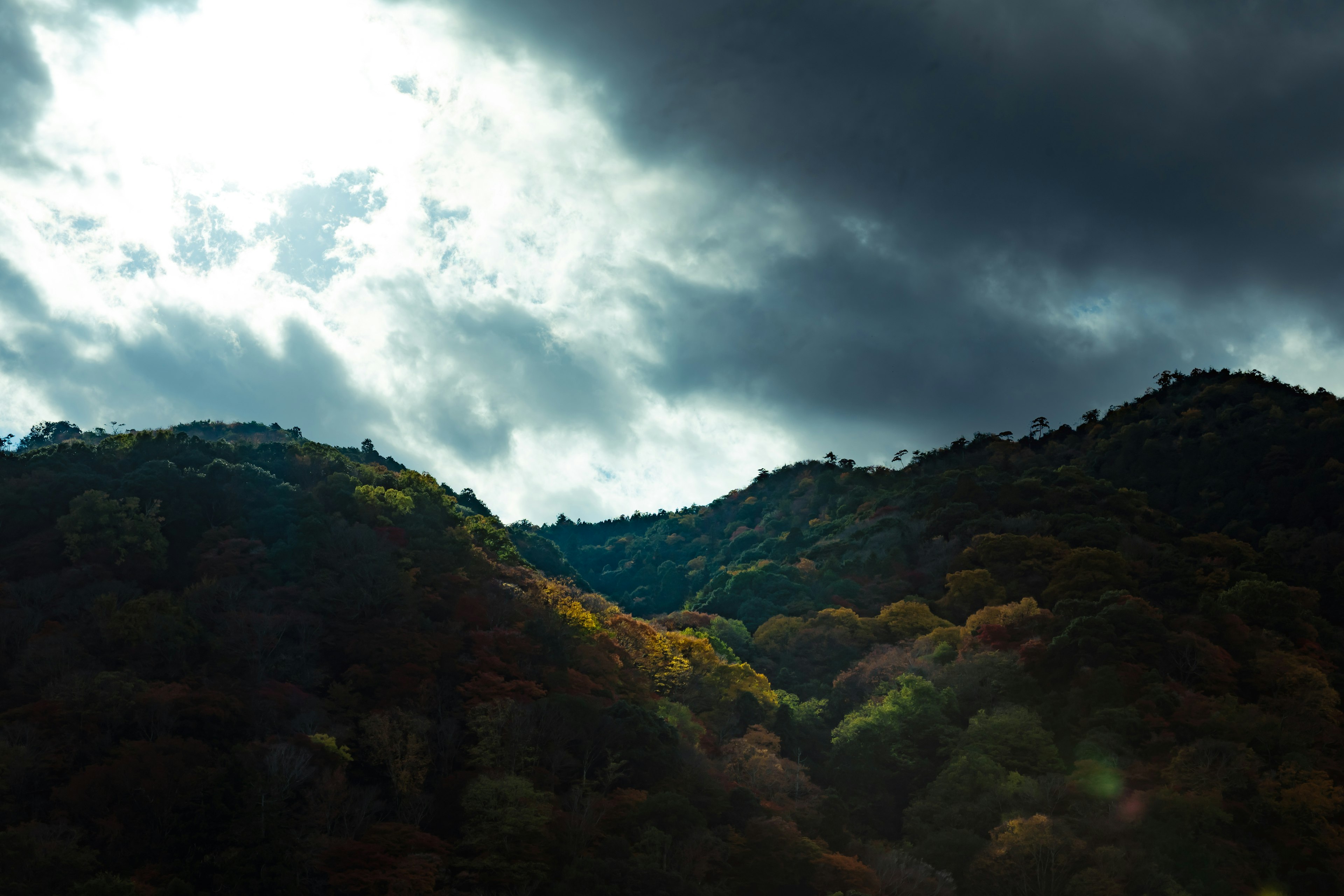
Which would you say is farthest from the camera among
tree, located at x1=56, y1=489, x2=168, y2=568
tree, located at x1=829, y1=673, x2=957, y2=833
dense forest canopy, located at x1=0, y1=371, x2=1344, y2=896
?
tree, located at x1=829, y1=673, x2=957, y2=833

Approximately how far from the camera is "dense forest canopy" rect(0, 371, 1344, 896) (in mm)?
36438

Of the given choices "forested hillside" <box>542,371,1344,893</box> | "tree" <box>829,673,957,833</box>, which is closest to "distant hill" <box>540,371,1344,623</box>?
"forested hillside" <box>542,371,1344,893</box>

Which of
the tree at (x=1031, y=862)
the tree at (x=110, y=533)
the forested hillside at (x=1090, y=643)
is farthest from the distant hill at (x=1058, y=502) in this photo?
the tree at (x=110, y=533)

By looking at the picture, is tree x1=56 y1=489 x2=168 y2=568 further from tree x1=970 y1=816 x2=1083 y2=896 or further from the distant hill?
the distant hill

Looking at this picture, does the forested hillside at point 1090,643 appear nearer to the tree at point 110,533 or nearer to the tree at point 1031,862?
the tree at point 1031,862

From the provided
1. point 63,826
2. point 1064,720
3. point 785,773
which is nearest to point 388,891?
point 63,826

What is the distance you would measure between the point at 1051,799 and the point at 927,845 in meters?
7.66

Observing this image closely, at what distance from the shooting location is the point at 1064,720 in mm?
58562

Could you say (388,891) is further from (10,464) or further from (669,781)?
(10,464)

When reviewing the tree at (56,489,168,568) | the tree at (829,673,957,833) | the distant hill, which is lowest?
the tree at (829,673,957,833)

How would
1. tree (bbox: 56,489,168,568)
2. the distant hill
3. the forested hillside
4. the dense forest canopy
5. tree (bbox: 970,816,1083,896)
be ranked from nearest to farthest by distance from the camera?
the dense forest canopy
tree (bbox: 970,816,1083,896)
the forested hillside
tree (bbox: 56,489,168,568)
the distant hill

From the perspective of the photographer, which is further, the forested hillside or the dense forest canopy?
the forested hillside

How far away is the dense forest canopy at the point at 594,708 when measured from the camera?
120ft

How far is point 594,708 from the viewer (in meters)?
48.6
